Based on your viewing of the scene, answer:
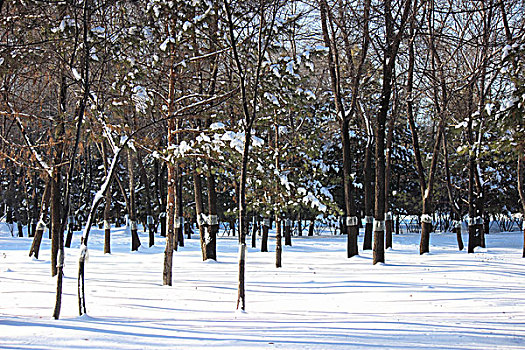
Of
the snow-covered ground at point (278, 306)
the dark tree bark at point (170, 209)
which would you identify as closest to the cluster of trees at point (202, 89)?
the dark tree bark at point (170, 209)

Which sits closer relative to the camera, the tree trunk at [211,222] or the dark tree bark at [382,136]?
the dark tree bark at [382,136]

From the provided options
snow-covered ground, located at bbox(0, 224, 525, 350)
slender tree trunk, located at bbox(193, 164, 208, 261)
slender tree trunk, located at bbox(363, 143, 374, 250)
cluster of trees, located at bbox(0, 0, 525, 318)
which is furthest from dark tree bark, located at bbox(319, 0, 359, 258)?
slender tree trunk, located at bbox(193, 164, 208, 261)

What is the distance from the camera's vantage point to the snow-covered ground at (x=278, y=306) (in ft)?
15.3

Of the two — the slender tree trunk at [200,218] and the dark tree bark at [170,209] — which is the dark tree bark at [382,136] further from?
the dark tree bark at [170,209]

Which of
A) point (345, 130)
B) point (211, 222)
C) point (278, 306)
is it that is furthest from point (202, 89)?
point (278, 306)

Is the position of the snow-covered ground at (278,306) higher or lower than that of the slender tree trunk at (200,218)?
lower

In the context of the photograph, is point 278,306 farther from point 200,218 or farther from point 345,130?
point 345,130

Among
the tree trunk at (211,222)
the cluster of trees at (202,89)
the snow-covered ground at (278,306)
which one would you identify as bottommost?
the snow-covered ground at (278,306)

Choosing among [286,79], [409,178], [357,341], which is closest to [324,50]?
[286,79]

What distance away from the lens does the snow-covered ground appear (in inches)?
183

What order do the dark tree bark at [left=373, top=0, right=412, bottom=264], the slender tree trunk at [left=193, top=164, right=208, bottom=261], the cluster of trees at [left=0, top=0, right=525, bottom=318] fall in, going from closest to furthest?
the cluster of trees at [left=0, top=0, right=525, bottom=318]
the dark tree bark at [left=373, top=0, right=412, bottom=264]
the slender tree trunk at [left=193, top=164, right=208, bottom=261]

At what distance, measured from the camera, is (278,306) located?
22.9 ft

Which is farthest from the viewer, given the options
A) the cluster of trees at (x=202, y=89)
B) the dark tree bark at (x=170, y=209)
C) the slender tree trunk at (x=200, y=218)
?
the slender tree trunk at (x=200, y=218)

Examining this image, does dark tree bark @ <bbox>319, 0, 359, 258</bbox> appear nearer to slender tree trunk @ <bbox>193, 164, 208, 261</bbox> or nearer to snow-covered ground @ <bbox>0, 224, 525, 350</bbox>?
snow-covered ground @ <bbox>0, 224, 525, 350</bbox>
